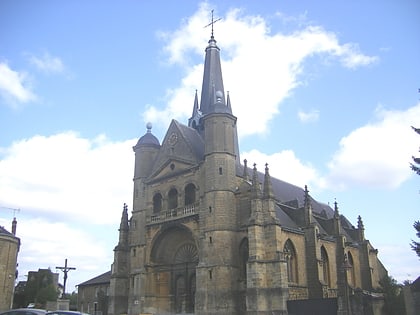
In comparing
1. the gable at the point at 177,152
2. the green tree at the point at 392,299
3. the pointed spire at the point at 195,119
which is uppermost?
the pointed spire at the point at 195,119

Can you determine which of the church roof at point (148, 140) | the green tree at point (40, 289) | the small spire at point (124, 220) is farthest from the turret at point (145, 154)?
the green tree at point (40, 289)

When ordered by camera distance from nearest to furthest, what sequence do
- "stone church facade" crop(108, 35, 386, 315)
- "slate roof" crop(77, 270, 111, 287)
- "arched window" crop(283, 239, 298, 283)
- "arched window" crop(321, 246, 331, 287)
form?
"stone church facade" crop(108, 35, 386, 315) → "arched window" crop(283, 239, 298, 283) → "arched window" crop(321, 246, 331, 287) → "slate roof" crop(77, 270, 111, 287)

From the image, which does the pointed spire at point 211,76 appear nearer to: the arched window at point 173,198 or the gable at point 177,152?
the gable at point 177,152

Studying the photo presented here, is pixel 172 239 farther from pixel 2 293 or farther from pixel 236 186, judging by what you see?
pixel 2 293

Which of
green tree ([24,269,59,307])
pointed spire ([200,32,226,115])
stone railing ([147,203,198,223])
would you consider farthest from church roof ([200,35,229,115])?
green tree ([24,269,59,307])

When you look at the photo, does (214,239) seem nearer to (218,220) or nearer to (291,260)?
(218,220)

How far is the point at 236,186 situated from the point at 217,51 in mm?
17455

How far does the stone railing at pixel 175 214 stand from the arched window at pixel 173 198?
0.91 metres

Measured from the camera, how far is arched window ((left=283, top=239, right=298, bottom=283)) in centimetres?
3481

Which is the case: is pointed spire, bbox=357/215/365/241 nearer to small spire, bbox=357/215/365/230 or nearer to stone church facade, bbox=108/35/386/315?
small spire, bbox=357/215/365/230

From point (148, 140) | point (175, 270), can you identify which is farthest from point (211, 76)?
point (175, 270)

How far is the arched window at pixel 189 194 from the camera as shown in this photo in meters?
36.8

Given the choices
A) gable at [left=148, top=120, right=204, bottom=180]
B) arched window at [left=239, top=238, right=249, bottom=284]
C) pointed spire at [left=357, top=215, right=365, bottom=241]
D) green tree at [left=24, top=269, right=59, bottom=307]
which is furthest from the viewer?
green tree at [left=24, top=269, right=59, bottom=307]

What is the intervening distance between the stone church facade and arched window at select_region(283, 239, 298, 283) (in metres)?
0.07
